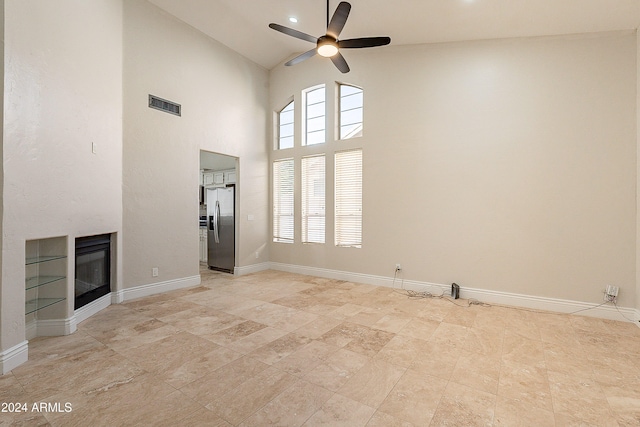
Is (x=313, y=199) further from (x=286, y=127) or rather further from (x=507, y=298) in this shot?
(x=507, y=298)

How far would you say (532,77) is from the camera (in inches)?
152

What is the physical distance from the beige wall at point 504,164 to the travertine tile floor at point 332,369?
719 millimetres

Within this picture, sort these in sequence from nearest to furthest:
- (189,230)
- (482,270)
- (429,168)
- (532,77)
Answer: (532,77), (482,270), (429,168), (189,230)

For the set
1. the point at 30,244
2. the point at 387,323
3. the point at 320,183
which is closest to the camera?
the point at 30,244

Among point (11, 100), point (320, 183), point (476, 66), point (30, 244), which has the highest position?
point (476, 66)

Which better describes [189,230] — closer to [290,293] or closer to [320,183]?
[290,293]

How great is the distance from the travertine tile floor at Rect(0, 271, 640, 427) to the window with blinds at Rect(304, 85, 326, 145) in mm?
3441

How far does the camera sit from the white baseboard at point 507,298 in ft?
11.6

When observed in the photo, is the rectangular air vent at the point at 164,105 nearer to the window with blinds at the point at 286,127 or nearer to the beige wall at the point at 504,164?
the window with blinds at the point at 286,127

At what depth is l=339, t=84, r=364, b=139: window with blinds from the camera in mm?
5297

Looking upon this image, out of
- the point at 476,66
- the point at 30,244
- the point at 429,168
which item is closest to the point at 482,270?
the point at 429,168

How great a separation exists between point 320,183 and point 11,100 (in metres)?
4.24

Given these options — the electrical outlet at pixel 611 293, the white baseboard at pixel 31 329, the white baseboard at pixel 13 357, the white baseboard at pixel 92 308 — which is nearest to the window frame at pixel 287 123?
the white baseboard at pixel 92 308

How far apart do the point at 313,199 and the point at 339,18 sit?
3.34 metres
